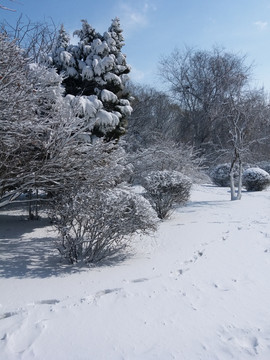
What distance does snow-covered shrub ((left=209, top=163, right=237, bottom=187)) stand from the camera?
1736 cm

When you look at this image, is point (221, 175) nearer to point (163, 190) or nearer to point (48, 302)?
point (163, 190)

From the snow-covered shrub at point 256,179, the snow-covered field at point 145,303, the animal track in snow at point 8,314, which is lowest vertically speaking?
the animal track in snow at point 8,314

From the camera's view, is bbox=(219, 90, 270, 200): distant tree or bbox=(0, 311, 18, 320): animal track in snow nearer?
bbox=(0, 311, 18, 320): animal track in snow

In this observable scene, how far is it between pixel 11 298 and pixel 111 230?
1695mm

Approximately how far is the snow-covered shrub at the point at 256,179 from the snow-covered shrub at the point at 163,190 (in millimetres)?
8255

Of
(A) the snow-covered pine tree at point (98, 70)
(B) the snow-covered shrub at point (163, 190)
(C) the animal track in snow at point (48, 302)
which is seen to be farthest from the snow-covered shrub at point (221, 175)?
(C) the animal track in snow at point (48, 302)

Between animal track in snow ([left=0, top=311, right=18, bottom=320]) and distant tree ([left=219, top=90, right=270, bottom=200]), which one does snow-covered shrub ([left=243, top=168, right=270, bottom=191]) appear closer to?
distant tree ([left=219, top=90, right=270, bottom=200])

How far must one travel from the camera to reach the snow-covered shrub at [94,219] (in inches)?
167

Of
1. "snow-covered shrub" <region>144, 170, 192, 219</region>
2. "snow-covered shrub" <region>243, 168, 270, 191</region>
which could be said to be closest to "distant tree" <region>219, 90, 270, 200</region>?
"snow-covered shrub" <region>243, 168, 270, 191</region>

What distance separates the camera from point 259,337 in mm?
2387

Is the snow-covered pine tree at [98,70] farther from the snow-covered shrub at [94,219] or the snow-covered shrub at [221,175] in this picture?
the snow-covered shrub at [221,175]

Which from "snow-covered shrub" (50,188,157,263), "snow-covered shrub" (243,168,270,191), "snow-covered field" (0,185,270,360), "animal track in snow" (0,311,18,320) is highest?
"snow-covered shrub" (243,168,270,191)

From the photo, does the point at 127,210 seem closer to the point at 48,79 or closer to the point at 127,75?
the point at 48,79

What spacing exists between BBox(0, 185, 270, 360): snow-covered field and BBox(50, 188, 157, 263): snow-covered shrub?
36 centimetres
